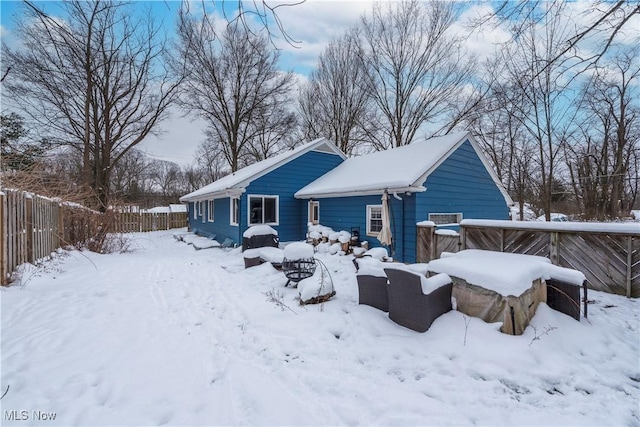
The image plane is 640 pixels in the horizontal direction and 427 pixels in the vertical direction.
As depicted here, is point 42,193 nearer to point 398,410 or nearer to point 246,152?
point 398,410

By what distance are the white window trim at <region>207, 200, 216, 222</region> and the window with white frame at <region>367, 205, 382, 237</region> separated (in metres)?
8.72

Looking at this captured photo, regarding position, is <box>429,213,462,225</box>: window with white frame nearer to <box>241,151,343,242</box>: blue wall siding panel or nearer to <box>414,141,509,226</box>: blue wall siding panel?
<box>414,141,509,226</box>: blue wall siding panel

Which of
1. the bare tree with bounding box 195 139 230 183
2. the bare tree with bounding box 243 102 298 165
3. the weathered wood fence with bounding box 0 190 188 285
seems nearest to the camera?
the weathered wood fence with bounding box 0 190 188 285

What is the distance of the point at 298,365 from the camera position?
3.00 m

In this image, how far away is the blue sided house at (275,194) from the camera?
1166 cm

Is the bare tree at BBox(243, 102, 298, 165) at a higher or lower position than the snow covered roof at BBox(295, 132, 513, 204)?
higher

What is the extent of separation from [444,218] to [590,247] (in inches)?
179

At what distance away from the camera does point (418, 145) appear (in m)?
11.4

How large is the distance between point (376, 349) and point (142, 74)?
66.0 ft

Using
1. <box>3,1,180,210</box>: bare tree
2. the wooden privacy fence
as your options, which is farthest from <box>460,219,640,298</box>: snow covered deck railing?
the wooden privacy fence

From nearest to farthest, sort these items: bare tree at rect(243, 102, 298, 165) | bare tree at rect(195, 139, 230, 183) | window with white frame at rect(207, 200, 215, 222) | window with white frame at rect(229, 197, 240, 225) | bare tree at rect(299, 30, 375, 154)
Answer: window with white frame at rect(229, 197, 240, 225) < window with white frame at rect(207, 200, 215, 222) < bare tree at rect(299, 30, 375, 154) < bare tree at rect(243, 102, 298, 165) < bare tree at rect(195, 139, 230, 183)

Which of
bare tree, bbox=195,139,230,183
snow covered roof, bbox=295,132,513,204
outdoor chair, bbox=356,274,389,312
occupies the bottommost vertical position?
outdoor chair, bbox=356,274,389,312

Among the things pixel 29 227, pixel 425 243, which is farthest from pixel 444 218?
pixel 29 227

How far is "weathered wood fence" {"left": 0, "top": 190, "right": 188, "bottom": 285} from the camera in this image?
461 cm
